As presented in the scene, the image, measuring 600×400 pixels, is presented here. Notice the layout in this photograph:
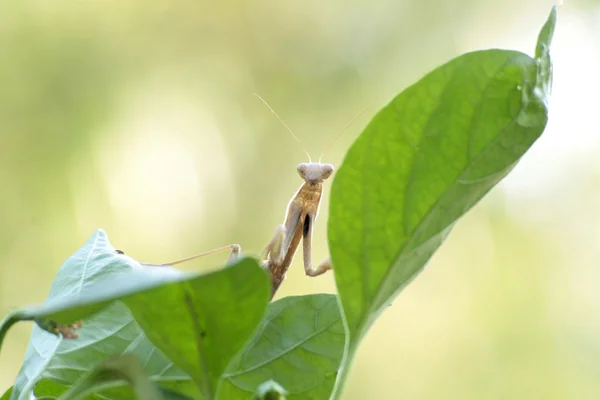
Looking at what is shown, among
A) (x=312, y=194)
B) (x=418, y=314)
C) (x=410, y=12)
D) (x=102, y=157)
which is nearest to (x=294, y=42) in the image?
(x=410, y=12)

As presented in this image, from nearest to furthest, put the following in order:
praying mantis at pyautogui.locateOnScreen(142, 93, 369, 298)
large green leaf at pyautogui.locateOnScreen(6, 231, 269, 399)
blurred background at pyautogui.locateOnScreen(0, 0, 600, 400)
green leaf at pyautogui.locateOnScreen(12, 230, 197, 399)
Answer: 1. large green leaf at pyautogui.locateOnScreen(6, 231, 269, 399)
2. green leaf at pyautogui.locateOnScreen(12, 230, 197, 399)
3. praying mantis at pyautogui.locateOnScreen(142, 93, 369, 298)
4. blurred background at pyautogui.locateOnScreen(0, 0, 600, 400)

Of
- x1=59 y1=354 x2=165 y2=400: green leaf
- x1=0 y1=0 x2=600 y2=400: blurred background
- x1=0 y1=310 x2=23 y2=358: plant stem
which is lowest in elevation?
x1=0 y1=0 x2=600 y2=400: blurred background

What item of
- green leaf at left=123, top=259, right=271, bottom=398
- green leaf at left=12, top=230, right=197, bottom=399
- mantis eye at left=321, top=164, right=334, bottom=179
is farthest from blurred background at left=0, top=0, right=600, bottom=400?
green leaf at left=123, top=259, right=271, bottom=398

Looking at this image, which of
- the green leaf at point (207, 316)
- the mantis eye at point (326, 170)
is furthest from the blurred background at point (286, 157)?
the green leaf at point (207, 316)

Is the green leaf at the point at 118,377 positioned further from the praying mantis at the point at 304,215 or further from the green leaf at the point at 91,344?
the praying mantis at the point at 304,215

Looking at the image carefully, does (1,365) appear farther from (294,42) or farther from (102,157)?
(294,42)

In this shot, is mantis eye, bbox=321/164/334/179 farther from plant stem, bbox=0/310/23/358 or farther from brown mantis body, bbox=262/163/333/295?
plant stem, bbox=0/310/23/358

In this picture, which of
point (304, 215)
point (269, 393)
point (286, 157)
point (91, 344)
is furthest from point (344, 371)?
point (286, 157)
